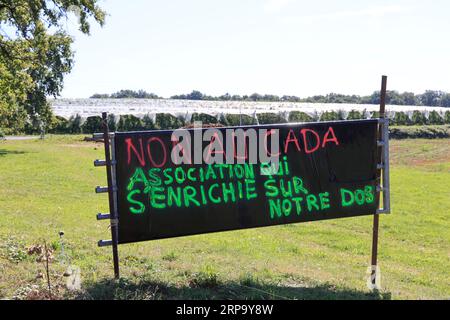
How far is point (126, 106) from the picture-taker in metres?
59.6

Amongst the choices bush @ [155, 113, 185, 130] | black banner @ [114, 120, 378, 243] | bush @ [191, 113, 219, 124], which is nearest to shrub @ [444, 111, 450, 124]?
bush @ [191, 113, 219, 124]

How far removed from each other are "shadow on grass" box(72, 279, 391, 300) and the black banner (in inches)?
22.8

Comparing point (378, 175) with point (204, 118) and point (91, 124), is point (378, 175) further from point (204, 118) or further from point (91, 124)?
point (91, 124)

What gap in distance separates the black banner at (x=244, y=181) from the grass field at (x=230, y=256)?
2.53 feet

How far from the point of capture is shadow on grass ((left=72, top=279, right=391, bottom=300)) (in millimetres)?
5520

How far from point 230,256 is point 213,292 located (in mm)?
2676

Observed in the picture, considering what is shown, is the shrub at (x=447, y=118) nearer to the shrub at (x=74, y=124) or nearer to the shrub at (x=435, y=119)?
the shrub at (x=435, y=119)

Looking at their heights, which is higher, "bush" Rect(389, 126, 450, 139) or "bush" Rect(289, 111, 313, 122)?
"bush" Rect(289, 111, 313, 122)

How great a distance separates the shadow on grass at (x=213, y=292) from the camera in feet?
18.1

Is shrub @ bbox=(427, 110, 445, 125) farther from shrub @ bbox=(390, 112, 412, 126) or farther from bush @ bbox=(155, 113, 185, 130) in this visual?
bush @ bbox=(155, 113, 185, 130)

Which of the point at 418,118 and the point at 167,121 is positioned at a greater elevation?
the point at 167,121

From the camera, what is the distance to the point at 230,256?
851 cm

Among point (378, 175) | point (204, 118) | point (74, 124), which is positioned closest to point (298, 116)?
point (204, 118)

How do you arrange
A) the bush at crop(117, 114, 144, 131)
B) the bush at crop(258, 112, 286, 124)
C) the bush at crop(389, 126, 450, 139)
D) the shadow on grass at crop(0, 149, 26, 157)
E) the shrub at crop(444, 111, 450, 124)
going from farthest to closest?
the shrub at crop(444, 111, 450, 124), the bush at crop(258, 112, 286, 124), the bush at crop(117, 114, 144, 131), the bush at crop(389, 126, 450, 139), the shadow on grass at crop(0, 149, 26, 157)
